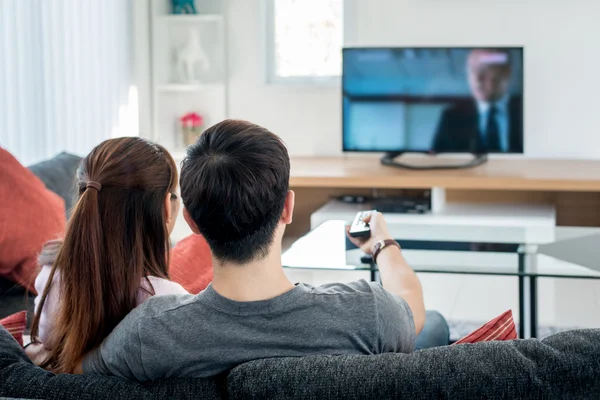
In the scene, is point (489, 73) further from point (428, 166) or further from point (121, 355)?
point (121, 355)

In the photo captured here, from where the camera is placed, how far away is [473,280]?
4.27 m

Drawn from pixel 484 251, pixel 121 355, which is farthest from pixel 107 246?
pixel 484 251

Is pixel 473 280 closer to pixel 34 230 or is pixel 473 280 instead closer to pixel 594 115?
pixel 594 115

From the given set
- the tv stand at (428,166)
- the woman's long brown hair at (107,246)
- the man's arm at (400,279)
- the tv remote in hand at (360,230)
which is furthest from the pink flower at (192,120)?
the woman's long brown hair at (107,246)

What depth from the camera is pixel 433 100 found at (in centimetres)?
480

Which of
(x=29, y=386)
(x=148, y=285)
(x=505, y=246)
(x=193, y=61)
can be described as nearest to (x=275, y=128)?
(x=193, y=61)

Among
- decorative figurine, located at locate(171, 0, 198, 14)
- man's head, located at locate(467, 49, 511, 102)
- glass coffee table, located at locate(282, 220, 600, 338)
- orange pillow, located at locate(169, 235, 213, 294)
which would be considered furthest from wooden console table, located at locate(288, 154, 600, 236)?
orange pillow, located at locate(169, 235, 213, 294)

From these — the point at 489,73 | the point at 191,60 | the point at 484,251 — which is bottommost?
the point at 484,251

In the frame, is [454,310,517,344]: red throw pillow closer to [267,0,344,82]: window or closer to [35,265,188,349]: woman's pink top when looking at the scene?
[35,265,188,349]: woman's pink top

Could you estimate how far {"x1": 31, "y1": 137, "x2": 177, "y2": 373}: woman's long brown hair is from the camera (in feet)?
4.87

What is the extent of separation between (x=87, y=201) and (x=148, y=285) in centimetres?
20

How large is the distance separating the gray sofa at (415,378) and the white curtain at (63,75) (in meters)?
3.06

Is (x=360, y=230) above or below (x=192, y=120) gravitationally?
below

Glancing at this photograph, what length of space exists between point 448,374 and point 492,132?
3.74 m
